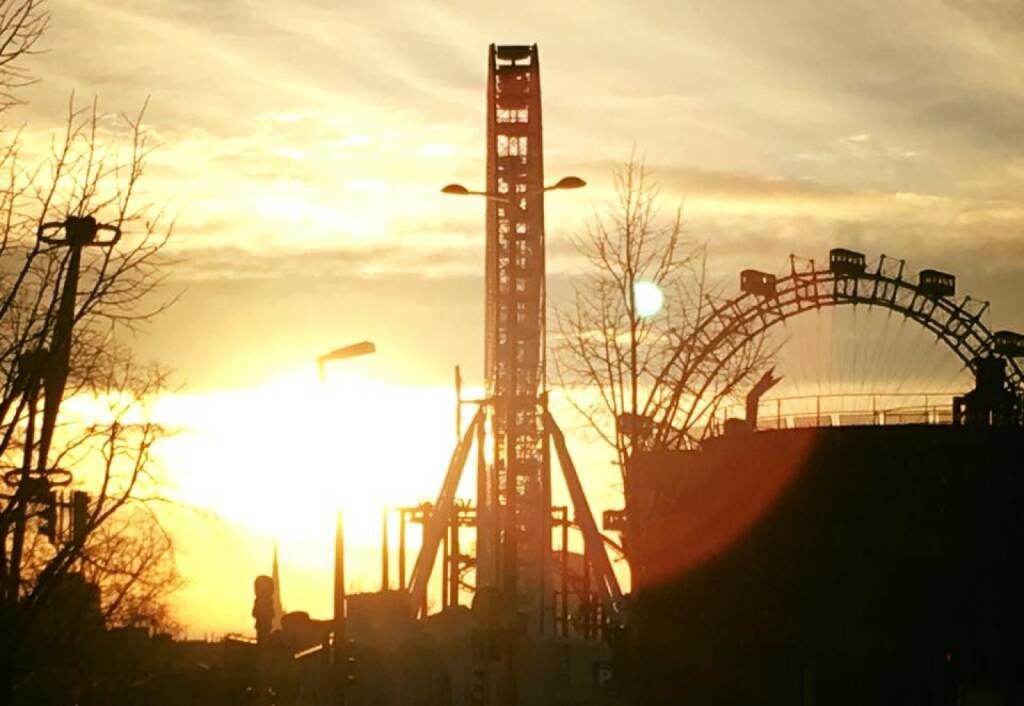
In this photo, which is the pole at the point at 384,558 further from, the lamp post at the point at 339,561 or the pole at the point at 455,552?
the lamp post at the point at 339,561

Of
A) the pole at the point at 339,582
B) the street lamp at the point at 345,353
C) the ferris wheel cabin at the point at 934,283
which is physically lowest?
the pole at the point at 339,582

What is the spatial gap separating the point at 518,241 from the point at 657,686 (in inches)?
925

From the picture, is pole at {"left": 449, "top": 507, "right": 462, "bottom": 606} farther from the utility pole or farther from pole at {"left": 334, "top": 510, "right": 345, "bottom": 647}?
the utility pole

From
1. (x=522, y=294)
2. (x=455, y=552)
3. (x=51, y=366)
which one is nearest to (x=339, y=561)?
(x=51, y=366)

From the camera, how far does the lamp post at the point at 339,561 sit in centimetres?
2722

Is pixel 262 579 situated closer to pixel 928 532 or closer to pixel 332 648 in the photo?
pixel 332 648

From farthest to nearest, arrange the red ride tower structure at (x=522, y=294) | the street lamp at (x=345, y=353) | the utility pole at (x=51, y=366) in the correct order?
the red ride tower structure at (x=522, y=294) < the street lamp at (x=345, y=353) < the utility pole at (x=51, y=366)

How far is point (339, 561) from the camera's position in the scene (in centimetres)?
2777

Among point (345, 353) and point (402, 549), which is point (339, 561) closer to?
point (345, 353)

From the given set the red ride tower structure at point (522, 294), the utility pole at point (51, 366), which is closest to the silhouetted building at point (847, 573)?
the red ride tower structure at point (522, 294)

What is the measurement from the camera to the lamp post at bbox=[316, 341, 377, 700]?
89.3 feet

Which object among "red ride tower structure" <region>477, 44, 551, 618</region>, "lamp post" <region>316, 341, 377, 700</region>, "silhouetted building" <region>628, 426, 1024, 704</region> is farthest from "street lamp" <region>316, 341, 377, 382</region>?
"red ride tower structure" <region>477, 44, 551, 618</region>

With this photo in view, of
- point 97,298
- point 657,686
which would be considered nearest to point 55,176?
point 97,298

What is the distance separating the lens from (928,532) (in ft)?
150
